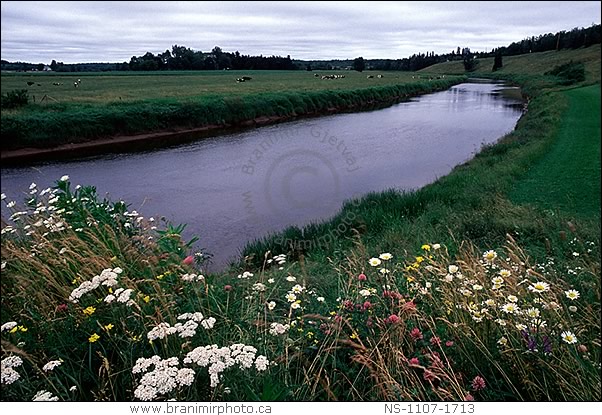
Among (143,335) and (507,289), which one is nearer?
(143,335)

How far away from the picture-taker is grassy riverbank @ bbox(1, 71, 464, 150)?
8.45m

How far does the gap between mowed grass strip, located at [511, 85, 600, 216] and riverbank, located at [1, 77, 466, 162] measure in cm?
843

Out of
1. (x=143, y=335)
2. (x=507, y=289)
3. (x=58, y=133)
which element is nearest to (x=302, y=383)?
(x=143, y=335)

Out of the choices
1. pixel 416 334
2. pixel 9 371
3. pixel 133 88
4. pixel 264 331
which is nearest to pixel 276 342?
pixel 264 331

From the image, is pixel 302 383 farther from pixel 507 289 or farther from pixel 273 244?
pixel 273 244

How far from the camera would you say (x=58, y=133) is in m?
10.5

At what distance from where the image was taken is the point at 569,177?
→ 8.28m

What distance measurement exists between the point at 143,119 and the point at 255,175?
7767mm

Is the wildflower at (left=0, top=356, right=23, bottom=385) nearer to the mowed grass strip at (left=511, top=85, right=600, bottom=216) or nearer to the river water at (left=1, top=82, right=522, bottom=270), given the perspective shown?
the river water at (left=1, top=82, right=522, bottom=270)

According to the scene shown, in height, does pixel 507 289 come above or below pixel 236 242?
above


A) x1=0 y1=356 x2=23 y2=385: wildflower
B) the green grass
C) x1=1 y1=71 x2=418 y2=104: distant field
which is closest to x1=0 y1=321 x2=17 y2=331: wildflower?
→ x1=0 y1=356 x2=23 y2=385: wildflower

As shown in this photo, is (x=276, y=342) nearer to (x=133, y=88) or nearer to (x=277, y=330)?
(x=277, y=330)

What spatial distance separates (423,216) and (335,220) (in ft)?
4.22

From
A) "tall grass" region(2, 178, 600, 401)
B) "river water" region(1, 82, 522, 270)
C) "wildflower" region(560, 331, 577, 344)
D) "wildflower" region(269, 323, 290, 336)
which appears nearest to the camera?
"tall grass" region(2, 178, 600, 401)
